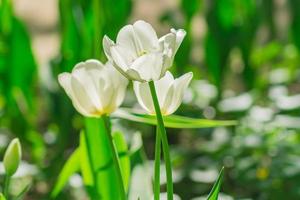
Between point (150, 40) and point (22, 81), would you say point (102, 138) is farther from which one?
point (22, 81)

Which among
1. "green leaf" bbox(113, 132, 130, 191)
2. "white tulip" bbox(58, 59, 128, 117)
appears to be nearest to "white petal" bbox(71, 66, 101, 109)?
"white tulip" bbox(58, 59, 128, 117)

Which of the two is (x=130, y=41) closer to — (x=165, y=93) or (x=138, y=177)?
(x=165, y=93)

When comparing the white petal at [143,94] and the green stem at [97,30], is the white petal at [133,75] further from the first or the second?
the green stem at [97,30]

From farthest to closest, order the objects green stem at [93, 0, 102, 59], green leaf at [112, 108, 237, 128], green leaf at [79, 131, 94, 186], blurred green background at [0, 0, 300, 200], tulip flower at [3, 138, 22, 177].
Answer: blurred green background at [0, 0, 300, 200] < green stem at [93, 0, 102, 59] < green leaf at [79, 131, 94, 186] < green leaf at [112, 108, 237, 128] < tulip flower at [3, 138, 22, 177]

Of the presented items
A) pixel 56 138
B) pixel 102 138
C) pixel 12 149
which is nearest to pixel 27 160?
pixel 56 138

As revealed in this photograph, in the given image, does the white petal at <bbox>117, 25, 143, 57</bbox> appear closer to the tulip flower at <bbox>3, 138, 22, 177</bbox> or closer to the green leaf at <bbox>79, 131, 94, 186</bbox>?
the tulip flower at <bbox>3, 138, 22, 177</bbox>

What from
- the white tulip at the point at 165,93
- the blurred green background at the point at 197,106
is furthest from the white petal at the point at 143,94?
the blurred green background at the point at 197,106

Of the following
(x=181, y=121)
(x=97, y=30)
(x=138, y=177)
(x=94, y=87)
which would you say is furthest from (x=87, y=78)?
(x=97, y=30)
